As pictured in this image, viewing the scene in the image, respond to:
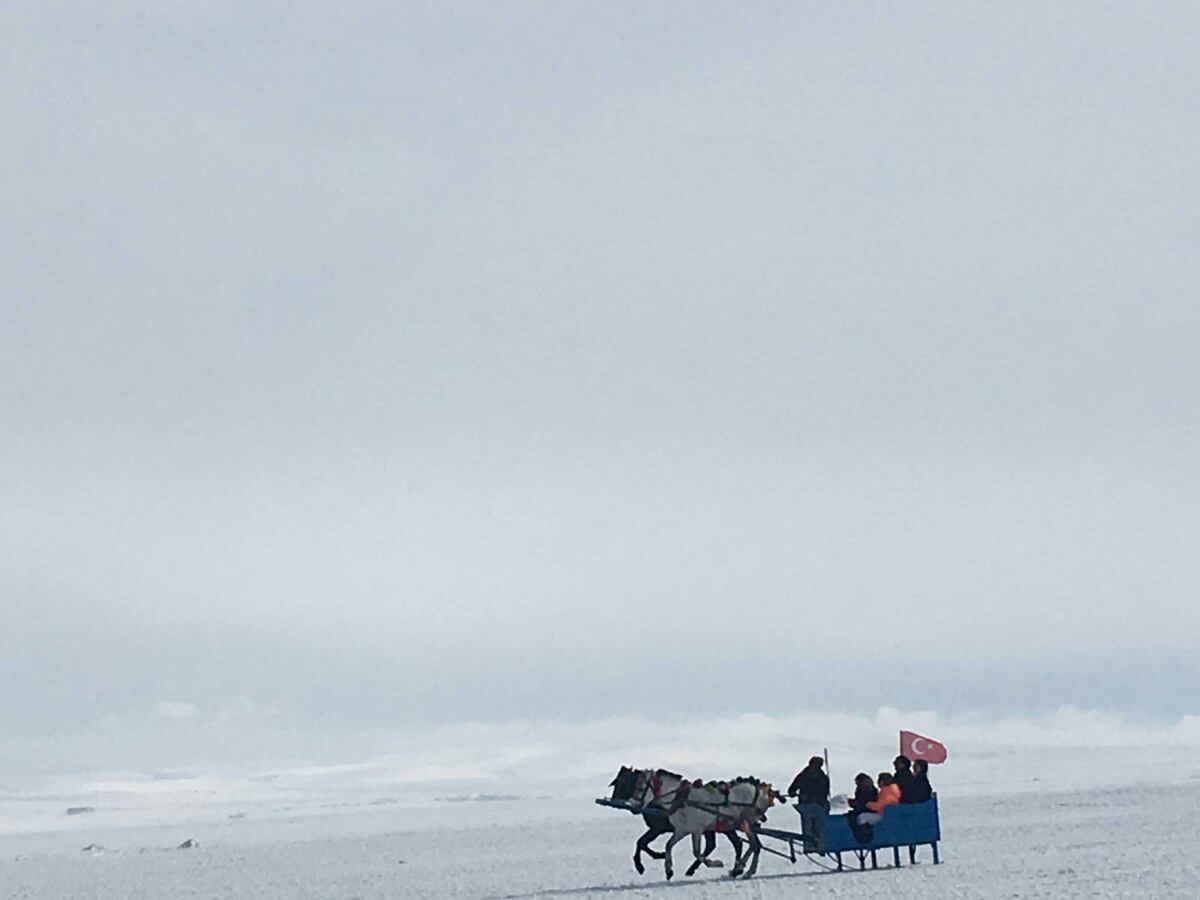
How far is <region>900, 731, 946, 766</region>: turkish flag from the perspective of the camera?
75.3ft

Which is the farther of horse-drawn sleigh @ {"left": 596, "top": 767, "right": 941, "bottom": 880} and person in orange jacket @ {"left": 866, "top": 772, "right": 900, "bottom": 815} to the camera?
person in orange jacket @ {"left": 866, "top": 772, "right": 900, "bottom": 815}

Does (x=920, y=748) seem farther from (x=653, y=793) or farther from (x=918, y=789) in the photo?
(x=653, y=793)

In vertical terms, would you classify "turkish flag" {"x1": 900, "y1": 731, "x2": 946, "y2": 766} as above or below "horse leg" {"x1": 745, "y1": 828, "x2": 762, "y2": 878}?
above

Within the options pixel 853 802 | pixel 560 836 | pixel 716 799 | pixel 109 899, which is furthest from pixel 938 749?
pixel 560 836

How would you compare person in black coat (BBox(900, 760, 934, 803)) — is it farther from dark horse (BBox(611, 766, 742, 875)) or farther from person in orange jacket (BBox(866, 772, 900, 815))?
dark horse (BBox(611, 766, 742, 875))

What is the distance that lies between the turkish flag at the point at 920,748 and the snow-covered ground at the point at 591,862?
1530mm

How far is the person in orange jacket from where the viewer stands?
2247 cm

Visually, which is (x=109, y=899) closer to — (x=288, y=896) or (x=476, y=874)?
(x=288, y=896)

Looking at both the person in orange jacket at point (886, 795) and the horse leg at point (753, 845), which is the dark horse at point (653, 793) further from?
the person in orange jacket at point (886, 795)

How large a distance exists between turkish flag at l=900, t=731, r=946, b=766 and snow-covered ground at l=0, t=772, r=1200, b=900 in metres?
1.53

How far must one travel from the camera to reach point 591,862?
103ft

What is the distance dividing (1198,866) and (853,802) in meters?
4.56

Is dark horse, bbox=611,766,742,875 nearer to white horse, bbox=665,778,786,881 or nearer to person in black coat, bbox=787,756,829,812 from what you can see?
white horse, bbox=665,778,786,881

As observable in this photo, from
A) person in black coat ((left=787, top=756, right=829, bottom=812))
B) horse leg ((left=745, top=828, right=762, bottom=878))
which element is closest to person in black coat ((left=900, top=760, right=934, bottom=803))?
person in black coat ((left=787, top=756, right=829, bottom=812))
